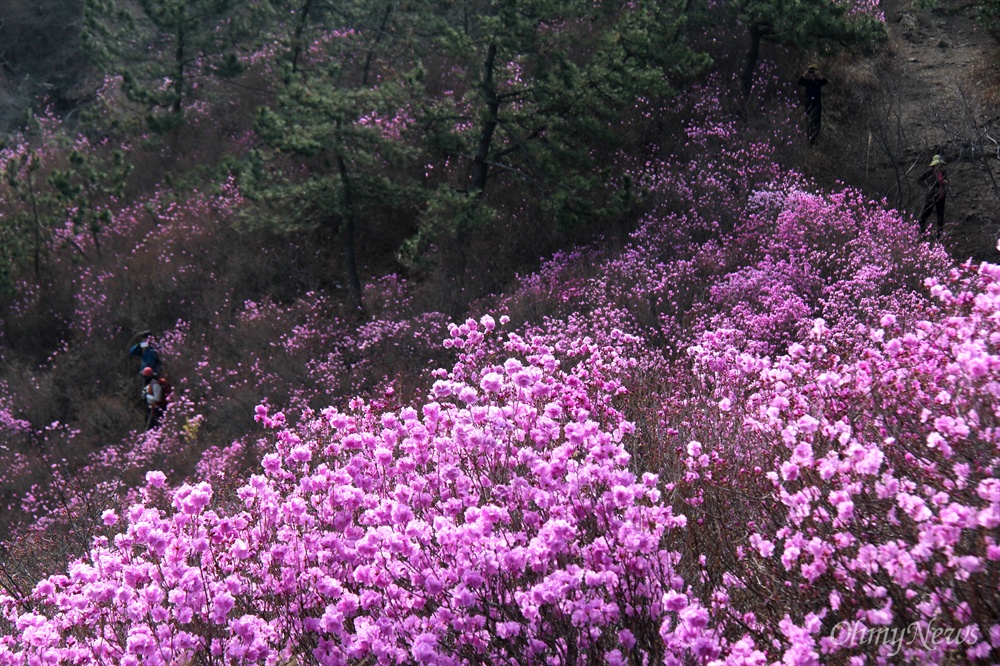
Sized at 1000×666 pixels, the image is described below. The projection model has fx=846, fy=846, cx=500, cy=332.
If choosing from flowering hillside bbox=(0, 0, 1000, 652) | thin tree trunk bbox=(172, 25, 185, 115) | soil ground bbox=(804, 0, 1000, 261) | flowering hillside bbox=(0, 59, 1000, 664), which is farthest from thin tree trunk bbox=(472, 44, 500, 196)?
thin tree trunk bbox=(172, 25, 185, 115)

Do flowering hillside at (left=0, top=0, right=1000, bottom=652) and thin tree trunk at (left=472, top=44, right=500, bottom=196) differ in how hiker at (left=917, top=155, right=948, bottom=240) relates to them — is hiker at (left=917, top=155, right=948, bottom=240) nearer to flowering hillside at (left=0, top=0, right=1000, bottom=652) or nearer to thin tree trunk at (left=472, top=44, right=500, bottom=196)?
flowering hillside at (left=0, top=0, right=1000, bottom=652)

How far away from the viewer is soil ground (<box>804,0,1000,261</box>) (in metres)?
13.9

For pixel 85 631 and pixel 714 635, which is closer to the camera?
pixel 714 635

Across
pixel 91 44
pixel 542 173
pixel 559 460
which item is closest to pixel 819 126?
pixel 542 173

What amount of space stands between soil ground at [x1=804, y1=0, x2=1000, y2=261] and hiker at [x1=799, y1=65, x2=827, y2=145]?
31cm

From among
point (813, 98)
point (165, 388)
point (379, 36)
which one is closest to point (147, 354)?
point (165, 388)

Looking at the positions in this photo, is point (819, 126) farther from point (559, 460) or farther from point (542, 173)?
point (559, 460)

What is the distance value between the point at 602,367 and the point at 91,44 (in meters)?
19.1

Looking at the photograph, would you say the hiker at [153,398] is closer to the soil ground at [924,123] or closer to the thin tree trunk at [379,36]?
the thin tree trunk at [379,36]

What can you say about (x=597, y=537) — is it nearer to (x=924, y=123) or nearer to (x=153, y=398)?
(x=153, y=398)

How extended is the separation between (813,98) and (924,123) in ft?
7.90

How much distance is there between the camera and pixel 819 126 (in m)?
15.4

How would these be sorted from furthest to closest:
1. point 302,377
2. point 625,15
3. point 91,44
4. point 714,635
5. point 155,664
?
point 91,44 → point 625,15 → point 302,377 → point 155,664 → point 714,635

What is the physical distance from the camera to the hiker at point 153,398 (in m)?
13.9
